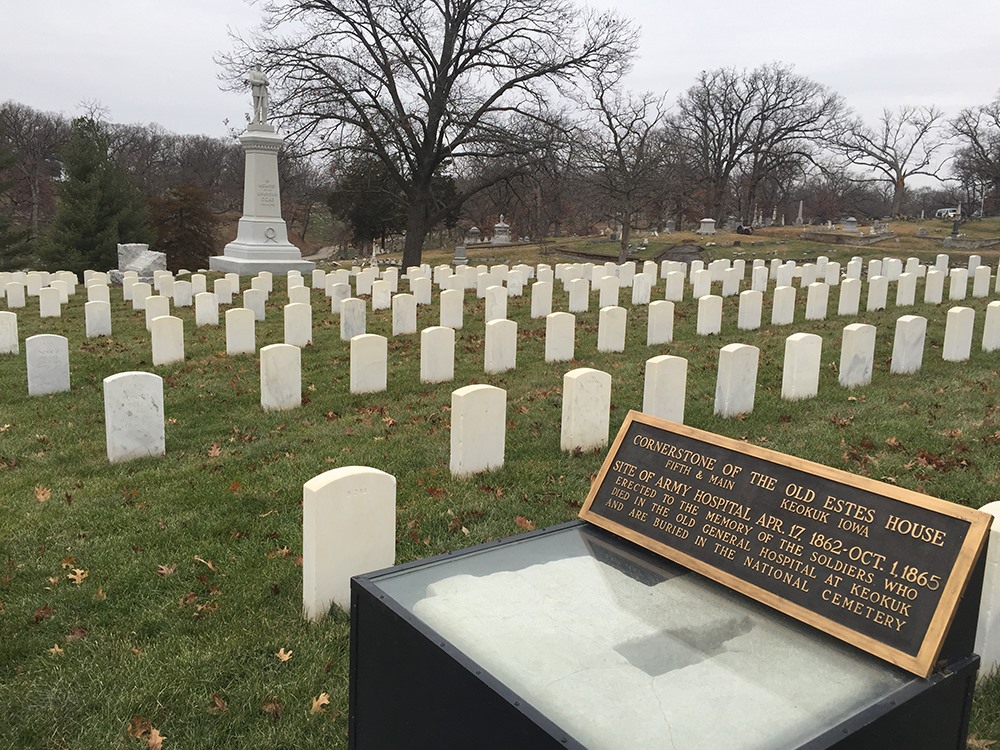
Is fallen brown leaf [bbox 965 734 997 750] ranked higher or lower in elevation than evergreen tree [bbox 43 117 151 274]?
lower

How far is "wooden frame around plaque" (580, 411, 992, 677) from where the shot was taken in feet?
7.48

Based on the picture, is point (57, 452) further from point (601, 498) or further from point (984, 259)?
point (984, 259)

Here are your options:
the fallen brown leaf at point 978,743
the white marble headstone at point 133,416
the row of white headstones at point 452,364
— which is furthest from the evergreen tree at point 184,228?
the fallen brown leaf at point 978,743

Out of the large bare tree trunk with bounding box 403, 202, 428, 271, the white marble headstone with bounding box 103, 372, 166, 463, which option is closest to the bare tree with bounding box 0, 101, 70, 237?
the large bare tree trunk with bounding box 403, 202, 428, 271

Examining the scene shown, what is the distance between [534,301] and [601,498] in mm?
11255

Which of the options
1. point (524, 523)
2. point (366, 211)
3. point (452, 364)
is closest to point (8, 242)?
point (366, 211)

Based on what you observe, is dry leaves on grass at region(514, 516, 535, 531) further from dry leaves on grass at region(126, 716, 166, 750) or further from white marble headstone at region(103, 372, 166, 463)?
white marble headstone at region(103, 372, 166, 463)

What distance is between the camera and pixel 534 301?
14367 mm

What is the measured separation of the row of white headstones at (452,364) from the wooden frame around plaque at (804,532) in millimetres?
1280

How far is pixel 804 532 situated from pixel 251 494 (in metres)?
4.02

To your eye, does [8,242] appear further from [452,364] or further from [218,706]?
[218,706]

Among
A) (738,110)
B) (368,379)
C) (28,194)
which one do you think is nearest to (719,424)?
(368,379)

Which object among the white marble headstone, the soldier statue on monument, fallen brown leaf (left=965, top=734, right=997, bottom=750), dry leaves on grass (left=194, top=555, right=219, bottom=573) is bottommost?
fallen brown leaf (left=965, top=734, right=997, bottom=750)

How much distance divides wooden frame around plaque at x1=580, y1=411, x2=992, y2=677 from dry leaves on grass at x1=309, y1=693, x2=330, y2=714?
53.0 inches
